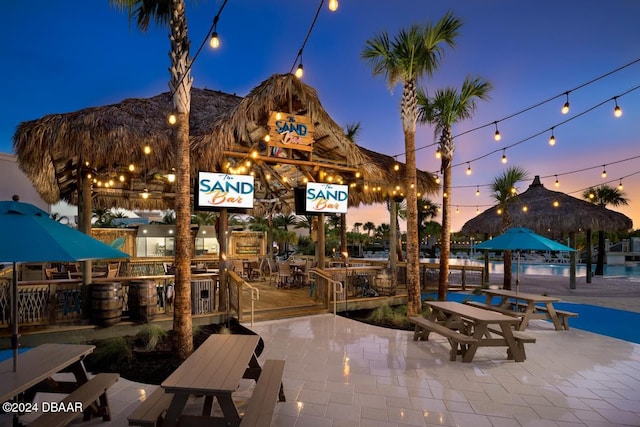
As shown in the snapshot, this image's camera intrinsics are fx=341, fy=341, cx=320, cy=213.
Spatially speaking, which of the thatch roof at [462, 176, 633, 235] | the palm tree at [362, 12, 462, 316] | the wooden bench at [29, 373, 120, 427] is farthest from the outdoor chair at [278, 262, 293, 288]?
the thatch roof at [462, 176, 633, 235]

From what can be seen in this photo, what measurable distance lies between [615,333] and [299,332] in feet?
22.9

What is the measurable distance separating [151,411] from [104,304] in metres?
4.65

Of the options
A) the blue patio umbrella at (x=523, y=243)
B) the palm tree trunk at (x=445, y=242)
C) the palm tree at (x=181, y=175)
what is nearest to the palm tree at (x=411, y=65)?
the palm tree trunk at (x=445, y=242)

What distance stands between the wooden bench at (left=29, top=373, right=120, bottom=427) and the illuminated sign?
20.6 ft

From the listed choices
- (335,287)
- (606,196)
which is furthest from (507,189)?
(606,196)

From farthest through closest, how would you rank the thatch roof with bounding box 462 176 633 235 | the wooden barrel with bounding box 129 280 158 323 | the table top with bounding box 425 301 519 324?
the thatch roof with bounding box 462 176 633 235 → the wooden barrel with bounding box 129 280 158 323 → the table top with bounding box 425 301 519 324

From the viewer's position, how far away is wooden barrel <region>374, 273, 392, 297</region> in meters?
9.89

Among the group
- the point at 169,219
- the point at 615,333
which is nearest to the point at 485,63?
the point at 615,333

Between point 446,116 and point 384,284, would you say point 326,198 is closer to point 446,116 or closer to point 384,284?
point 384,284

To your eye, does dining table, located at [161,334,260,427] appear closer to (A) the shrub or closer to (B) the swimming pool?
(A) the shrub

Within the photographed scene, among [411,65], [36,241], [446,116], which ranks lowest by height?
[36,241]

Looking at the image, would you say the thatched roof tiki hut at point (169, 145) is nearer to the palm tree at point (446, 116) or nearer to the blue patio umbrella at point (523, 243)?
the palm tree at point (446, 116)

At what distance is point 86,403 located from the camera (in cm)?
297

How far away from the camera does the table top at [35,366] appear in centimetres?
263
